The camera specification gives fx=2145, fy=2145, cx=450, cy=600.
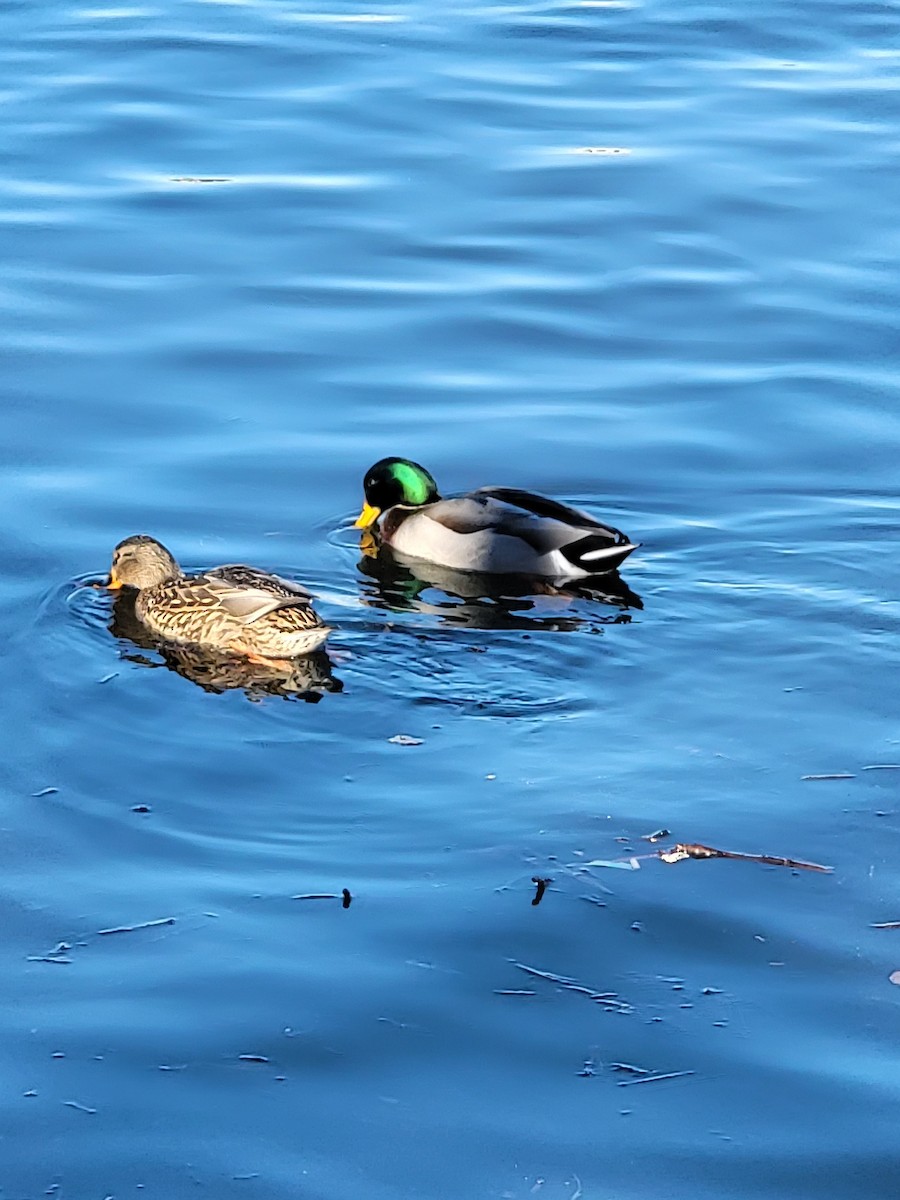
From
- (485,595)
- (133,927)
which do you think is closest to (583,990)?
(133,927)

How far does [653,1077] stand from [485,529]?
4.57 metres

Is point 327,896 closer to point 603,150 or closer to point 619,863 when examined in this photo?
point 619,863

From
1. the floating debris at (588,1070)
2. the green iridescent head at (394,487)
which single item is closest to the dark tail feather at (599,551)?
the green iridescent head at (394,487)

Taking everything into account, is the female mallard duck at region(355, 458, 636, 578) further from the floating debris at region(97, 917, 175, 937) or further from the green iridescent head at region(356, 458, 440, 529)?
the floating debris at region(97, 917, 175, 937)

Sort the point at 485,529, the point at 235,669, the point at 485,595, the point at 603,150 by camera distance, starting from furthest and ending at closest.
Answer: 1. the point at 603,150
2. the point at 485,529
3. the point at 485,595
4. the point at 235,669

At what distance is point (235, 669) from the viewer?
8.67m

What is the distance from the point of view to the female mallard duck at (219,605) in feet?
28.1

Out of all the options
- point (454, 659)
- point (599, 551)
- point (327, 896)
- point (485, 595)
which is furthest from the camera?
point (485, 595)

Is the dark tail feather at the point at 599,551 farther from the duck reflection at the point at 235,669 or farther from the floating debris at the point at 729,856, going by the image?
the floating debris at the point at 729,856

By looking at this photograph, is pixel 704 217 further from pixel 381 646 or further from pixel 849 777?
pixel 849 777

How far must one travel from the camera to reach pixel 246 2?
2086cm

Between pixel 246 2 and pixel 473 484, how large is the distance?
11.5 m

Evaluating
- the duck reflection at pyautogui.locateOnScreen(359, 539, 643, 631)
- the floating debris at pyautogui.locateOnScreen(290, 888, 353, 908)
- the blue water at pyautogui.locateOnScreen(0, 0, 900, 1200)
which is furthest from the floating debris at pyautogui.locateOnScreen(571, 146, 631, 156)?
the floating debris at pyautogui.locateOnScreen(290, 888, 353, 908)

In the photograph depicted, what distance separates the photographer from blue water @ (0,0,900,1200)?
565 centimetres
